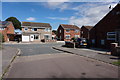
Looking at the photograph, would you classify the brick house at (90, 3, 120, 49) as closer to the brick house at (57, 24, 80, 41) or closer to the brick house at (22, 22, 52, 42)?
the brick house at (22, 22, 52, 42)

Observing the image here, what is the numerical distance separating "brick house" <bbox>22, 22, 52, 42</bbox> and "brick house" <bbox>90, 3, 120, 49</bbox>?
81.5 ft

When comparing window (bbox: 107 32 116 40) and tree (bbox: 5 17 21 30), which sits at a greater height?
tree (bbox: 5 17 21 30)

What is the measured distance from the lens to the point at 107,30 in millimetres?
15336

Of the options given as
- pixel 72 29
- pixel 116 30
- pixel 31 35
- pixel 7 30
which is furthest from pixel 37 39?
pixel 116 30

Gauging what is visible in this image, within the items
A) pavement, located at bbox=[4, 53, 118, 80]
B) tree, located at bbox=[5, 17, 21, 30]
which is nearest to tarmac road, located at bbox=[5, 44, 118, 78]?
pavement, located at bbox=[4, 53, 118, 80]

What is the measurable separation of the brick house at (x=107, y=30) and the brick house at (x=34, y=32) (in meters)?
24.8

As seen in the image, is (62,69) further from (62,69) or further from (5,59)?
(5,59)

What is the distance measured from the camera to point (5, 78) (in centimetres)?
498

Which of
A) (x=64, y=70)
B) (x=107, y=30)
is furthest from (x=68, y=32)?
(x=64, y=70)

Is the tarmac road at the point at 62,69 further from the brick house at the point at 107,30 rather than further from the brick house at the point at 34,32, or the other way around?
the brick house at the point at 34,32

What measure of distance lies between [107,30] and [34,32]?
95.3ft

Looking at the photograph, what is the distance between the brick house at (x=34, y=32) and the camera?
36.9m

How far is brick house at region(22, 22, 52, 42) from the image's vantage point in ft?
121

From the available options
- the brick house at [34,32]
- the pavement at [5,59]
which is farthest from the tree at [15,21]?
the pavement at [5,59]
